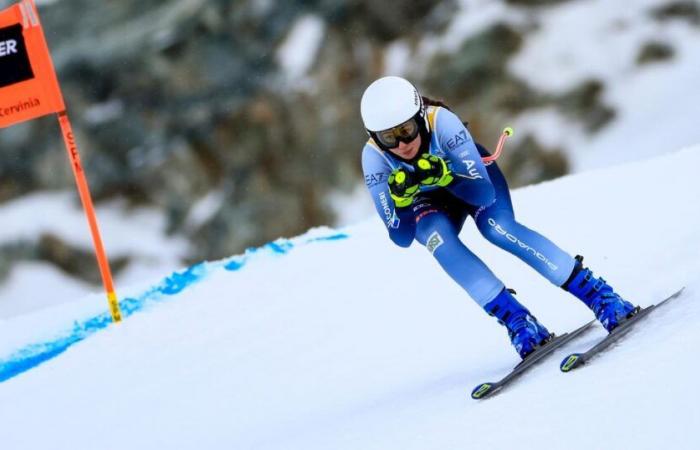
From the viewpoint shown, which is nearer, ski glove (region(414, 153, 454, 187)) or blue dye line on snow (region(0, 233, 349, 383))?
ski glove (region(414, 153, 454, 187))

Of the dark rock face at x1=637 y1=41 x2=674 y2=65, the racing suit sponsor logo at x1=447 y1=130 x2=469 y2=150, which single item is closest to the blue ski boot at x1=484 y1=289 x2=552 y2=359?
the racing suit sponsor logo at x1=447 y1=130 x2=469 y2=150

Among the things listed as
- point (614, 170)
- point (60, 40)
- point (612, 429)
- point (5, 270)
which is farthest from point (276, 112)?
point (612, 429)

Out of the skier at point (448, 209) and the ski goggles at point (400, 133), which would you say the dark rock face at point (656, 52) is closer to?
the skier at point (448, 209)

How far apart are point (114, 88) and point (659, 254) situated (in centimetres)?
3375

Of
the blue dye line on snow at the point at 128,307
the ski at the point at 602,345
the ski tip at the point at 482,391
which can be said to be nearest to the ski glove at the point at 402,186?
the ski tip at the point at 482,391

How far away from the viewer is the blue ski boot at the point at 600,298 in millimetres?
4023

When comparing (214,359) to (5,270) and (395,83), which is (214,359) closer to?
(395,83)

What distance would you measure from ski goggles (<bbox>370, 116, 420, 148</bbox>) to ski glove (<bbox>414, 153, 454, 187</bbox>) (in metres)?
0.11

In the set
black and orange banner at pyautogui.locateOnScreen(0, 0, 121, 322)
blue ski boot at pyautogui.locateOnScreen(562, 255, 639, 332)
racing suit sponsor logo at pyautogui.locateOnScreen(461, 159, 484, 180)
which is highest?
black and orange banner at pyautogui.locateOnScreen(0, 0, 121, 322)

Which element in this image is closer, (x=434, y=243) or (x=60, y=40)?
(x=434, y=243)

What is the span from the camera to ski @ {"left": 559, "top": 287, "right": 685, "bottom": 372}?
11.6 feet

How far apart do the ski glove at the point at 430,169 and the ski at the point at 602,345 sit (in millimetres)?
1028

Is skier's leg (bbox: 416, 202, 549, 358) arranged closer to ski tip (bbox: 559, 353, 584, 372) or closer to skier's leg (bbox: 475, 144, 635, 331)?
skier's leg (bbox: 475, 144, 635, 331)

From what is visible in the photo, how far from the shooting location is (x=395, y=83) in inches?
165
